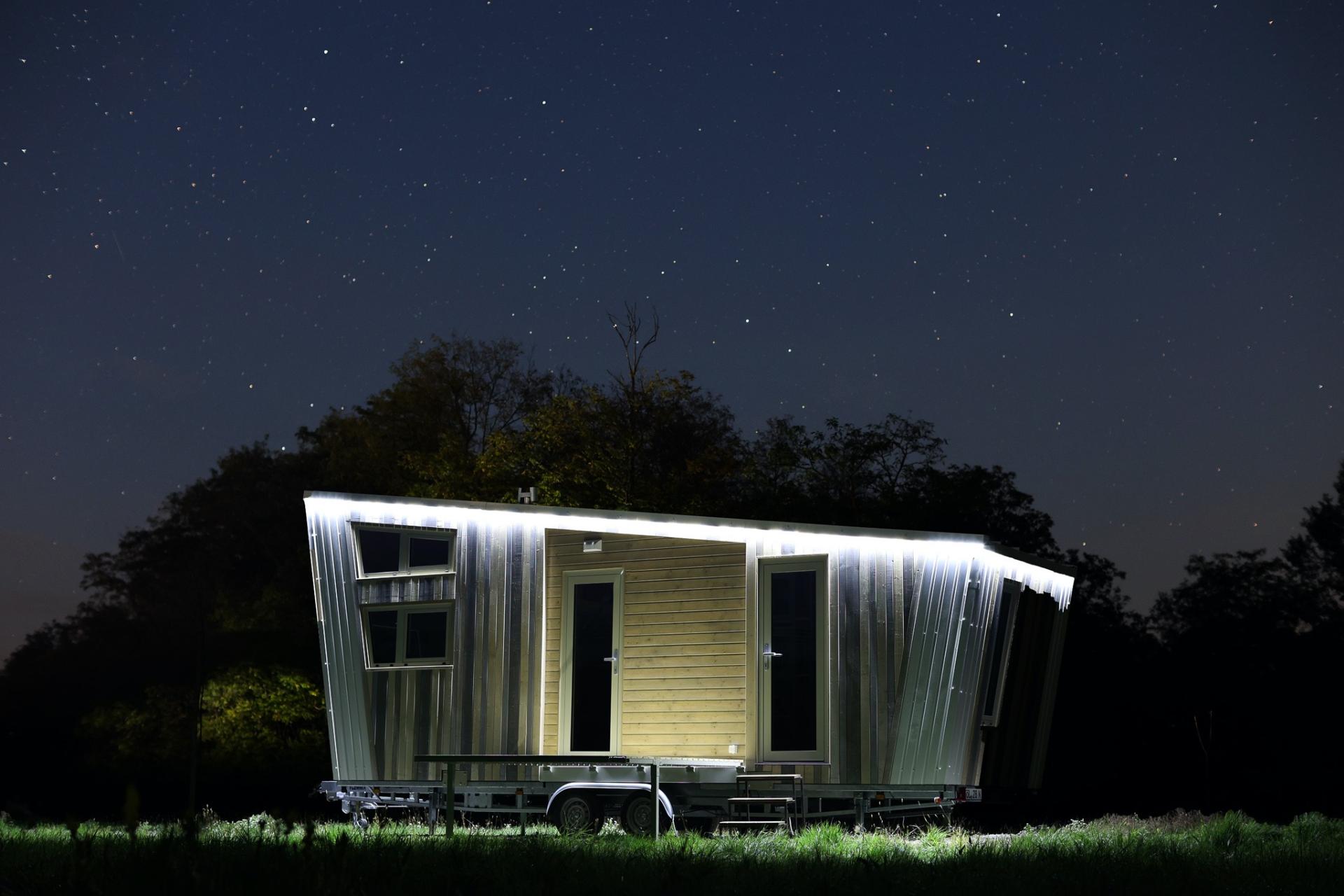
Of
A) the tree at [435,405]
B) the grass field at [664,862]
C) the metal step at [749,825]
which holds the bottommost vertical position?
the metal step at [749,825]

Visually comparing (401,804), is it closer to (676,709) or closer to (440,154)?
(676,709)

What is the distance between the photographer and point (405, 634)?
1131cm

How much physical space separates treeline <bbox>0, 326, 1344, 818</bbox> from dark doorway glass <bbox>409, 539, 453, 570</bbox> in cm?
1129

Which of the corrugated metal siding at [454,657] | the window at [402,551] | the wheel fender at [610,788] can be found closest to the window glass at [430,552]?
the window at [402,551]

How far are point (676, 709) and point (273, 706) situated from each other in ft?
44.0

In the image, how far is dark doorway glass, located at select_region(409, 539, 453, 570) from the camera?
11.3 meters

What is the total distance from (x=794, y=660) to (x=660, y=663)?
3.78 feet

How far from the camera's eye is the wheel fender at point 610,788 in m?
9.85

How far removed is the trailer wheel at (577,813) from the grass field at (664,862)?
129 cm

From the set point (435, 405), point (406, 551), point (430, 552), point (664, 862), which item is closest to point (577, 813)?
point (430, 552)

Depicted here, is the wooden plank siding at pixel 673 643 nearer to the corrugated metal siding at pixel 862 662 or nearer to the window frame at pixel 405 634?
the corrugated metal siding at pixel 862 662

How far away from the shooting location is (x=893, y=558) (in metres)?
10.4

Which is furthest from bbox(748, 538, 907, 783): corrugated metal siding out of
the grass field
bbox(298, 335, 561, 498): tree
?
bbox(298, 335, 561, 498): tree

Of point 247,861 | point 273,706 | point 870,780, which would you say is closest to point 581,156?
point 273,706
